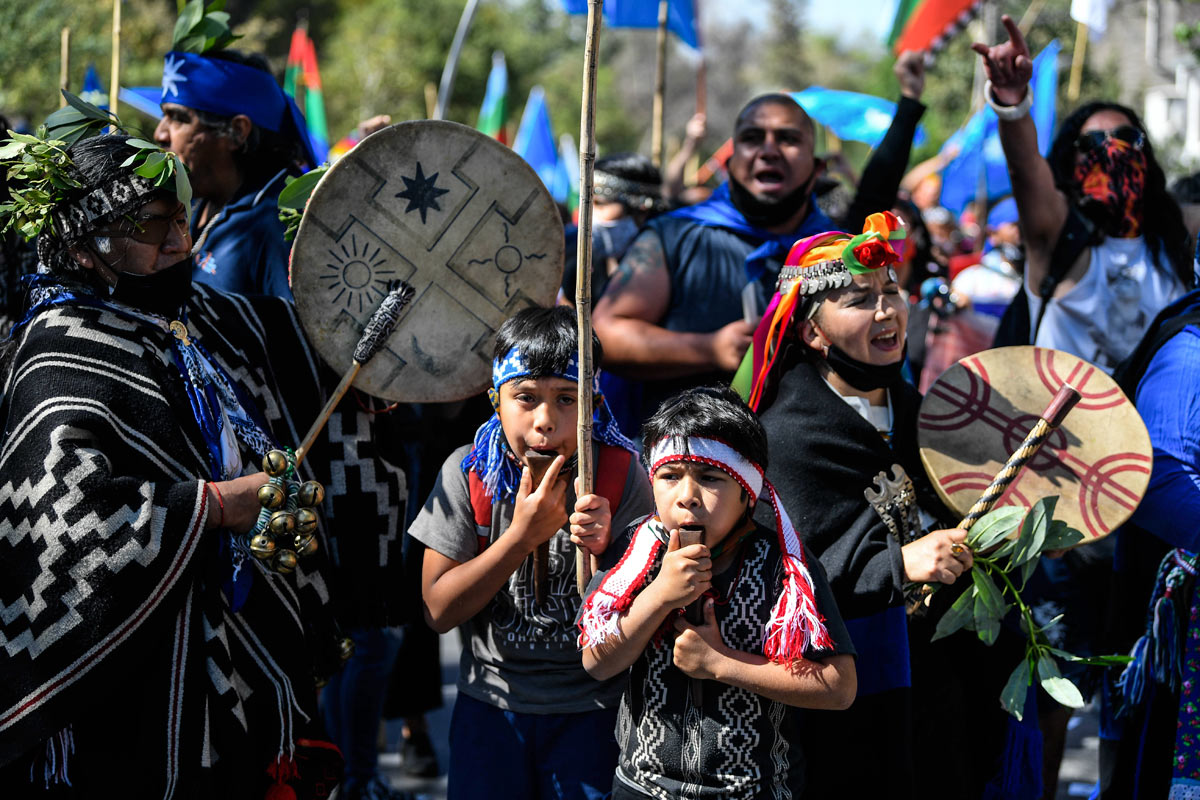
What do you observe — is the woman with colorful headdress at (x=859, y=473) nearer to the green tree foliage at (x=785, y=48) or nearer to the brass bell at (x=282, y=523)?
the brass bell at (x=282, y=523)

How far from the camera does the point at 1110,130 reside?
420cm

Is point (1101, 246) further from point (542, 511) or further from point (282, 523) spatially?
point (282, 523)

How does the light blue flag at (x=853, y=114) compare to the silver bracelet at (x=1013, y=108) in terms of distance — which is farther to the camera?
the light blue flag at (x=853, y=114)

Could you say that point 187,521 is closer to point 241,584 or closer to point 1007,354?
point 241,584

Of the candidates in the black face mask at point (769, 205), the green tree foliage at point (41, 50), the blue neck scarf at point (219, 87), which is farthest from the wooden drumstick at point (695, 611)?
the green tree foliage at point (41, 50)

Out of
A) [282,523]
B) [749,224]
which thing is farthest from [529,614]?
[749,224]

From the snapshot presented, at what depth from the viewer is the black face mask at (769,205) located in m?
4.05

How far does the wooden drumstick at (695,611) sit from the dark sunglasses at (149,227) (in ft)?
4.33

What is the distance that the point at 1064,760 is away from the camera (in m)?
5.16

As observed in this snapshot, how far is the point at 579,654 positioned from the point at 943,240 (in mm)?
7581

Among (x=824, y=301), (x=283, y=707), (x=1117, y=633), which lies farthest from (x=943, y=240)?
(x=283, y=707)

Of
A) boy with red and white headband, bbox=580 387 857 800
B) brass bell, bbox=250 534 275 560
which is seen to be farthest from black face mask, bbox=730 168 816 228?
brass bell, bbox=250 534 275 560

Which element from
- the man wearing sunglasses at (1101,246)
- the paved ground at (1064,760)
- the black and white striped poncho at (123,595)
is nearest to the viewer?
the black and white striped poncho at (123,595)

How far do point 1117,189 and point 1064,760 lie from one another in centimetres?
245
